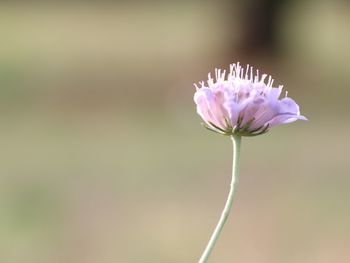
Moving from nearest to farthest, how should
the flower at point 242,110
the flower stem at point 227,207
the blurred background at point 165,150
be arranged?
1. the flower stem at point 227,207
2. the flower at point 242,110
3. the blurred background at point 165,150

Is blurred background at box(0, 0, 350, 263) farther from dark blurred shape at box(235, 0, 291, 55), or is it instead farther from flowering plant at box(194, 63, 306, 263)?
flowering plant at box(194, 63, 306, 263)

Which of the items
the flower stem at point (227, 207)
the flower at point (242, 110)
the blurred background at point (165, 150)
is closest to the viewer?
the flower stem at point (227, 207)

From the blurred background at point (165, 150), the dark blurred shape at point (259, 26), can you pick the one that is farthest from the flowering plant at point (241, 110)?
the dark blurred shape at point (259, 26)

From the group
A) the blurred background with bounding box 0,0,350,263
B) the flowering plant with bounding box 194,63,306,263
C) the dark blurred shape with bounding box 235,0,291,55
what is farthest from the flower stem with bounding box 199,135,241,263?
the dark blurred shape with bounding box 235,0,291,55

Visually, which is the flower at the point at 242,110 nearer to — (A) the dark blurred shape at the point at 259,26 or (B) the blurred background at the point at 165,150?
(B) the blurred background at the point at 165,150

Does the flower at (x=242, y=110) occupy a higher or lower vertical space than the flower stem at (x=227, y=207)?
higher

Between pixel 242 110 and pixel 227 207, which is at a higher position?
pixel 242 110

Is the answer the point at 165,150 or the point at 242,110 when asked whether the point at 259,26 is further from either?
the point at 242,110

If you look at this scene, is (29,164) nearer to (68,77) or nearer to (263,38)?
(68,77)

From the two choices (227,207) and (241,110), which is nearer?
(227,207)

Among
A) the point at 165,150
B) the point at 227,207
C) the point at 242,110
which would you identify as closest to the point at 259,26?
the point at 165,150
